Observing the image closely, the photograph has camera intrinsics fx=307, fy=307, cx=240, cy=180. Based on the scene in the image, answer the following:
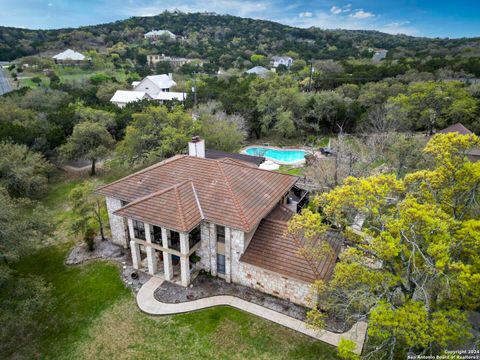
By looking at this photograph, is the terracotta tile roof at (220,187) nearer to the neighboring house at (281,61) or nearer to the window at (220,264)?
the window at (220,264)

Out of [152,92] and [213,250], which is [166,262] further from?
[152,92]

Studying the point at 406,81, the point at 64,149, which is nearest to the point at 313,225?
the point at 64,149

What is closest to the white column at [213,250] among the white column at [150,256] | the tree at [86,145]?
the white column at [150,256]

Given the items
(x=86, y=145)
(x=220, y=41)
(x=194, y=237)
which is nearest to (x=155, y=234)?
(x=194, y=237)

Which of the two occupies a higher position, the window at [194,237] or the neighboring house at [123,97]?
the neighboring house at [123,97]

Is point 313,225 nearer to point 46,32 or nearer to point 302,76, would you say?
point 302,76

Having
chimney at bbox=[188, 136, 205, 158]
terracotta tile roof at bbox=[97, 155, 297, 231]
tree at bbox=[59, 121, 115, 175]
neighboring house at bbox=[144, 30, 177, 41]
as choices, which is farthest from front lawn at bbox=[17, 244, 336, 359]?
neighboring house at bbox=[144, 30, 177, 41]
